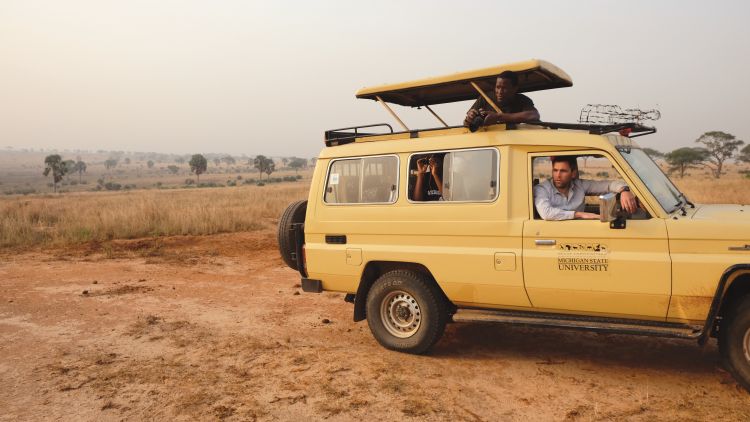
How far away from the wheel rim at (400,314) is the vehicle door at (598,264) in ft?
4.17

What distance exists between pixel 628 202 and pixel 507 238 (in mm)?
1066

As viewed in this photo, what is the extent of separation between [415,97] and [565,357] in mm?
3512

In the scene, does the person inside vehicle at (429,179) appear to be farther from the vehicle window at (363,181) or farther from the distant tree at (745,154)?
the distant tree at (745,154)

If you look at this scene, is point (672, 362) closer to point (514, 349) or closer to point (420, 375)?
point (514, 349)

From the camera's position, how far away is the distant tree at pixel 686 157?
166 feet

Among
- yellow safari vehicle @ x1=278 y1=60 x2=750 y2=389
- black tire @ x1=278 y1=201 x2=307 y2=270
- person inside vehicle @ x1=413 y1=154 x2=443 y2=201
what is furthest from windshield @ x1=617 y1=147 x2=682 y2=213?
black tire @ x1=278 y1=201 x2=307 y2=270

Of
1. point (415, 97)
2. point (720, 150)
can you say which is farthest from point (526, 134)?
point (720, 150)

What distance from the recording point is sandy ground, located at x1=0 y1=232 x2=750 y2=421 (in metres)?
4.52

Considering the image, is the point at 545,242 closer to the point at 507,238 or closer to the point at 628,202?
the point at 507,238

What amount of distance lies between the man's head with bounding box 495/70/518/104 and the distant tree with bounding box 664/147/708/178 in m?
51.1

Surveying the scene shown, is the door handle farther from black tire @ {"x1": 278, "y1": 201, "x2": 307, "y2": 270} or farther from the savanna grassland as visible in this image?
black tire @ {"x1": 278, "y1": 201, "x2": 307, "y2": 270}

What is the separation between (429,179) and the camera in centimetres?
580

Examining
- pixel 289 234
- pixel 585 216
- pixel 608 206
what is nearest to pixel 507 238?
pixel 585 216

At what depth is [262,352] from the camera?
19.9 ft
